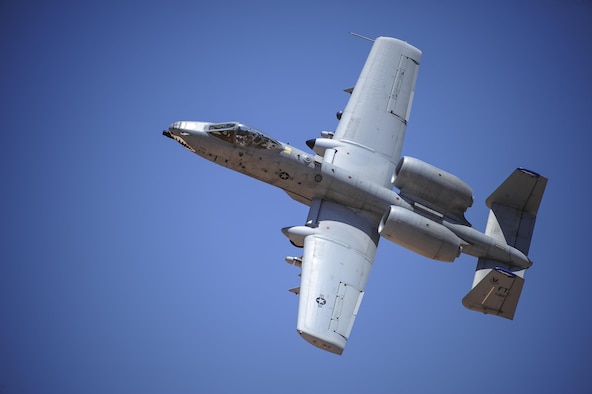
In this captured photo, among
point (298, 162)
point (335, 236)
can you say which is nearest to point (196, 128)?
point (298, 162)

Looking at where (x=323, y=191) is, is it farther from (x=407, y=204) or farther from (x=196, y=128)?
(x=196, y=128)

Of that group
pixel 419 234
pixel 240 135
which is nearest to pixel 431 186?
pixel 419 234

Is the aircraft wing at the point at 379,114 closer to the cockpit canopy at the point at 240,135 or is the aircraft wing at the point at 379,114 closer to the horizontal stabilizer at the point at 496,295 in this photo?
the cockpit canopy at the point at 240,135

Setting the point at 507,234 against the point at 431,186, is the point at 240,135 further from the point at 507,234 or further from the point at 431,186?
the point at 507,234

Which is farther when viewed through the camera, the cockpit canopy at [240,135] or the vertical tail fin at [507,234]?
the vertical tail fin at [507,234]

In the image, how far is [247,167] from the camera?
35.6m

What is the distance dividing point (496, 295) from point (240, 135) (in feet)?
38.7

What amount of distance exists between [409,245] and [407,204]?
1785 mm

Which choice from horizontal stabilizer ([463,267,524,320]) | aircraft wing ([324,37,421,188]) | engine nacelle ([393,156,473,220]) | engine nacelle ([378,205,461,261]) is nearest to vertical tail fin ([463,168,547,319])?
horizontal stabilizer ([463,267,524,320])

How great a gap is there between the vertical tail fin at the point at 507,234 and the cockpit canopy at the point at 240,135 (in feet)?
31.5

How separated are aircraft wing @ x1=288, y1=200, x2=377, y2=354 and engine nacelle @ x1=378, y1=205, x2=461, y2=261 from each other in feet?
4.03

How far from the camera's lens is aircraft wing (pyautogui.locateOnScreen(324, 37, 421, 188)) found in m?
37.1

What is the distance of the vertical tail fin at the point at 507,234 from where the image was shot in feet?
116

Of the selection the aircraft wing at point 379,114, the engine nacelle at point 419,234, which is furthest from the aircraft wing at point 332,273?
the aircraft wing at point 379,114
